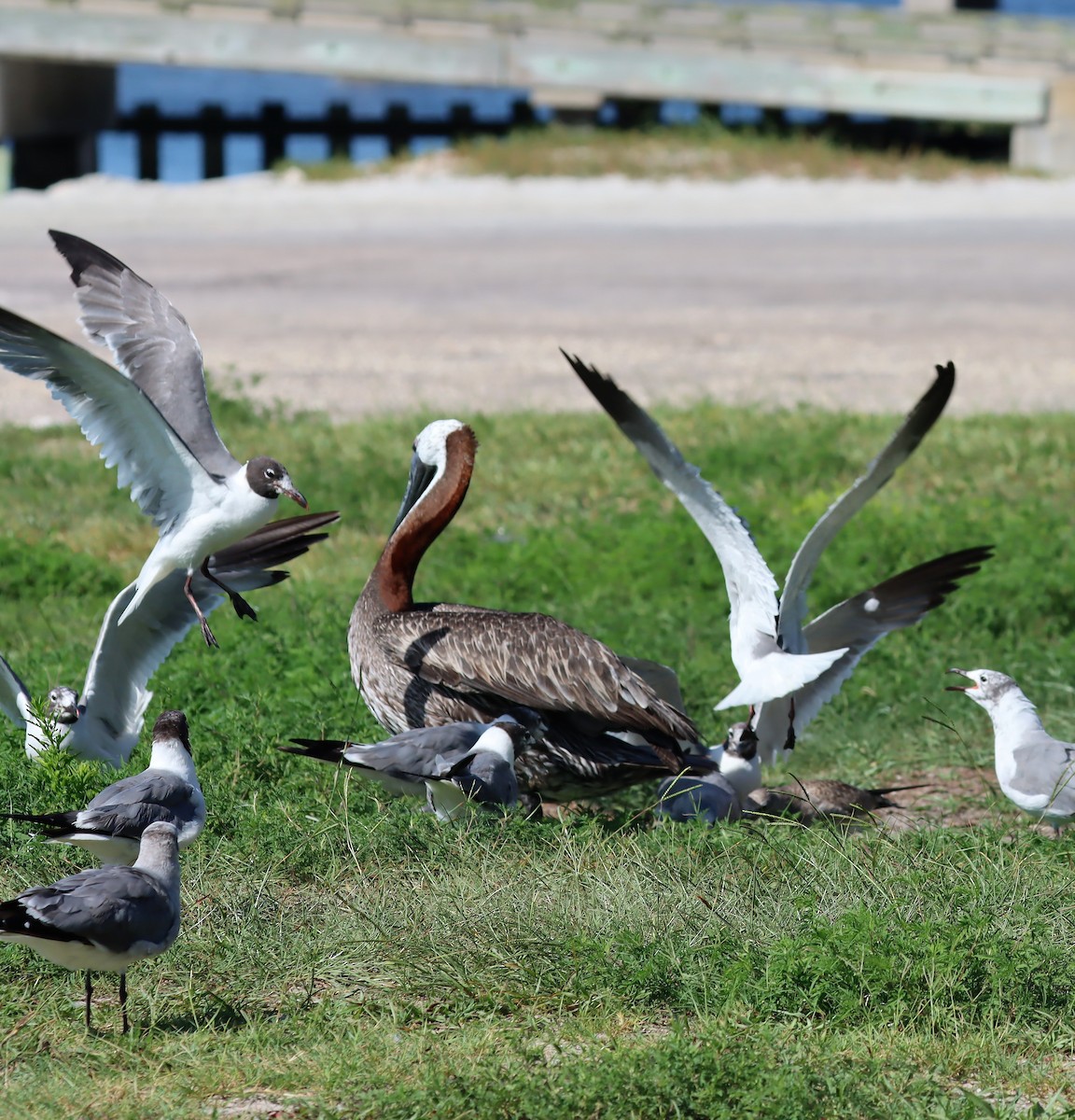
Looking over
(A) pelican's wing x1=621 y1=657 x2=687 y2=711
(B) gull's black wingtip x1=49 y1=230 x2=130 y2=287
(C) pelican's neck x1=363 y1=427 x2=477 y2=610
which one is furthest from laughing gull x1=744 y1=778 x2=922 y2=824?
(B) gull's black wingtip x1=49 y1=230 x2=130 y2=287

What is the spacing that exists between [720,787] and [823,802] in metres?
0.37

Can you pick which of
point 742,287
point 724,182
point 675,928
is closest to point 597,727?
point 675,928

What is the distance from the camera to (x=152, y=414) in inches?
194

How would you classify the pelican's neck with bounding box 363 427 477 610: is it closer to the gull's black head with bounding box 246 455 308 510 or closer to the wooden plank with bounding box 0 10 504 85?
the gull's black head with bounding box 246 455 308 510

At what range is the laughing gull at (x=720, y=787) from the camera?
576 cm

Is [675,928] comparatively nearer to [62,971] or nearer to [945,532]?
[62,971]

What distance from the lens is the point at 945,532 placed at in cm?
889

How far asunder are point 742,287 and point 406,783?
43.3ft

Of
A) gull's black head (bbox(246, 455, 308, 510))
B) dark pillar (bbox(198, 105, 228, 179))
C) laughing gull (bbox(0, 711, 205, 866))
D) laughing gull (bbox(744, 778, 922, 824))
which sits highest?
gull's black head (bbox(246, 455, 308, 510))

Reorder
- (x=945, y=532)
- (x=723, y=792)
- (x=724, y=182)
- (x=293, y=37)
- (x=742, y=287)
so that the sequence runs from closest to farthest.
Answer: (x=723, y=792), (x=945, y=532), (x=742, y=287), (x=724, y=182), (x=293, y=37)

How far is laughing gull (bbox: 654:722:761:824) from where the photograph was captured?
5.76 m

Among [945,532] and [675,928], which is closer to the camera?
[675,928]

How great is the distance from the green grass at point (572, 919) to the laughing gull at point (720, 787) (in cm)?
18

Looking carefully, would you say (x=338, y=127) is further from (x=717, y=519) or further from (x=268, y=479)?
(x=268, y=479)
